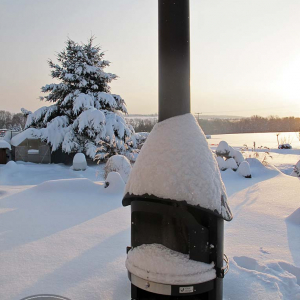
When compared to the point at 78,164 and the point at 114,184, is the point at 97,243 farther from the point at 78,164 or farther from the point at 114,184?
the point at 78,164

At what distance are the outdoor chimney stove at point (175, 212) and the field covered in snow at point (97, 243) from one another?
956 mm

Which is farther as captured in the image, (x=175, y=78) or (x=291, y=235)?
(x=291, y=235)

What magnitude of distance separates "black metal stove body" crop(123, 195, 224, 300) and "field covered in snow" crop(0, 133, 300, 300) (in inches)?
36.2

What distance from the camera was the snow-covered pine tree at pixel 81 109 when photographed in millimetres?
19188

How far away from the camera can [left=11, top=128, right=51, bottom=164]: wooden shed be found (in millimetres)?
20438

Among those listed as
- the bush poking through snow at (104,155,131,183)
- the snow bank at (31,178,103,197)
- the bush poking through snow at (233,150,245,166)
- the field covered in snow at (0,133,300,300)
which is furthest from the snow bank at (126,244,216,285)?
the bush poking through snow at (233,150,245,166)

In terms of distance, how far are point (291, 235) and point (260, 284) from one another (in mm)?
1936

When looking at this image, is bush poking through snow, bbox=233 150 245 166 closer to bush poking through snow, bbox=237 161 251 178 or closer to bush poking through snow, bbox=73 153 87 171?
bush poking through snow, bbox=237 161 251 178

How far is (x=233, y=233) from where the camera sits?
15.2 ft

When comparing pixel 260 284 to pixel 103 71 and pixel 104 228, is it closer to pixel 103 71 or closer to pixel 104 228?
pixel 104 228

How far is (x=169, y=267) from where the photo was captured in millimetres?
1932

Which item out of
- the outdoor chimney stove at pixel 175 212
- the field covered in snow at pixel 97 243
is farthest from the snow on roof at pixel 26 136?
the outdoor chimney stove at pixel 175 212

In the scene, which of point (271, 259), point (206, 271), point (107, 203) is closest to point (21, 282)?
point (206, 271)

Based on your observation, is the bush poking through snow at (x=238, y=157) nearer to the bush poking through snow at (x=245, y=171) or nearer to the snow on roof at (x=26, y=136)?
the bush poking through snow at (x=245, y=171)
